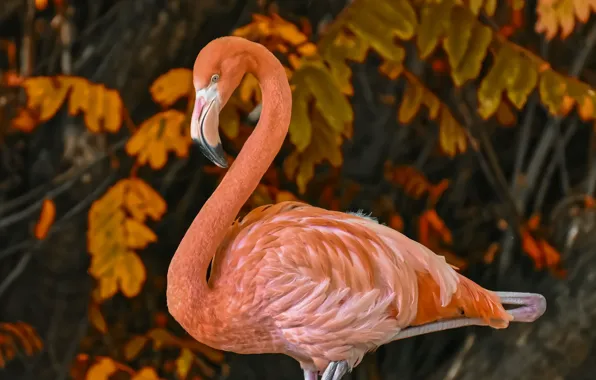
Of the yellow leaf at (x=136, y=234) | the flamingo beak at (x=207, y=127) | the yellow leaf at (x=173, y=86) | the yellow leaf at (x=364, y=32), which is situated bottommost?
the yellow leaf at (x=136, y=234)

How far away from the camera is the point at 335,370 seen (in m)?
0.73

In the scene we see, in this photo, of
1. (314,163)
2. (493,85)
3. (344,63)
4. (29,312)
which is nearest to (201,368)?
(29,312)

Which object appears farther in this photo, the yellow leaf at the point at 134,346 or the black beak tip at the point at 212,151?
the yellow leaf at the point at 134,346

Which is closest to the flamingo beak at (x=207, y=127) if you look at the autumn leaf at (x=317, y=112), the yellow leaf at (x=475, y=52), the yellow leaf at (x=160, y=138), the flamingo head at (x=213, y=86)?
the flamingo head at (x=213, y=86)

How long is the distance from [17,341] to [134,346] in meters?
0.19

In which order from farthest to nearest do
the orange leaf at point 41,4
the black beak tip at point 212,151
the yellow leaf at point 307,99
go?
the orange leaf at point 41,4 → the yellow leaf at point 307,99 → the black beak tip at point 212,151

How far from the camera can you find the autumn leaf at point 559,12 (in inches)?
40.6

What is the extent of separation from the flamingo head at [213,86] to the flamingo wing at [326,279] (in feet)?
0.37

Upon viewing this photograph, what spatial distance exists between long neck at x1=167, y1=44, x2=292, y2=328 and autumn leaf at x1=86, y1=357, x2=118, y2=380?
0.44m

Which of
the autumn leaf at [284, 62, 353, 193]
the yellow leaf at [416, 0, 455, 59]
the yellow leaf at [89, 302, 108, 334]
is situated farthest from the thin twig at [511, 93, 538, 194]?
the yellow leaf at [89, 302, 108, 334]

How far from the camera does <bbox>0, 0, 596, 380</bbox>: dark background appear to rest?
1.02 m

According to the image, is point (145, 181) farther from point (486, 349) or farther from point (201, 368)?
point (486, 349)

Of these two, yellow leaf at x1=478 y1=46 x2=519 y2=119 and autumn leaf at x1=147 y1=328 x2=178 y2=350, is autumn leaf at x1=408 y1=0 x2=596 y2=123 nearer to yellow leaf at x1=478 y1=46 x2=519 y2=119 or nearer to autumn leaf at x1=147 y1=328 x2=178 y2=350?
yellow leaf at x1=478 y1=46 x2=519 y2=119

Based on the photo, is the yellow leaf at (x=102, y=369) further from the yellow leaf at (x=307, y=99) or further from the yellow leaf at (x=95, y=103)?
the yellow leaf at (x=307, y=99)
